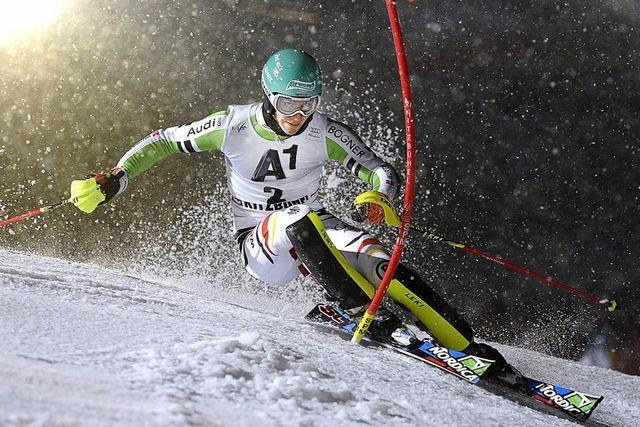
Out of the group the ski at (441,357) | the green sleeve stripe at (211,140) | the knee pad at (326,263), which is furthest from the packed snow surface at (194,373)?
the green sleeve stripe at (211,140)

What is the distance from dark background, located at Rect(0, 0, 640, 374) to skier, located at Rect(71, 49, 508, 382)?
2.43m

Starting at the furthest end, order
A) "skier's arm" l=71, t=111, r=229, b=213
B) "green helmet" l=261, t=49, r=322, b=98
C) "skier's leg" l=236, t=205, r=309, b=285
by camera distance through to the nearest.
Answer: "skier's arm" l=71, t=111, r=229, b=213 < "green helmet" l=261, t=49, r=322, b=98 < "skier's leg" l=236, t=205, r=309, b=285

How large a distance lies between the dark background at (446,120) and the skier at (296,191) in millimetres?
2427

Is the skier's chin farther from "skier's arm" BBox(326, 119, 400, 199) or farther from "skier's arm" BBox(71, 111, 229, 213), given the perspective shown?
"skier's arm" BBox(71, 111, 229, 213)

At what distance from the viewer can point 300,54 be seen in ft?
11.0

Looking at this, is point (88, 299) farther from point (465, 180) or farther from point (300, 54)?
point (465, 180)

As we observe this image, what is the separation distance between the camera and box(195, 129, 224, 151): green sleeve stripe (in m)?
3.61

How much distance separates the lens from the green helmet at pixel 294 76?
10.7ft

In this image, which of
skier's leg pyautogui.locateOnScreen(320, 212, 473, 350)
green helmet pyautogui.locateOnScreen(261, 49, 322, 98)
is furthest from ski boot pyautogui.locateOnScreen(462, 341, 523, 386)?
green helmet pyautogui.locateOnScreen(261, 49, 322, 98)

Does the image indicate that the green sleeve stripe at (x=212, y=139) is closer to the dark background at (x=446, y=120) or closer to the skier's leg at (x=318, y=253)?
the skier's leg at (x=318, y=253)

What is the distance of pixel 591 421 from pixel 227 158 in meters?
2.17

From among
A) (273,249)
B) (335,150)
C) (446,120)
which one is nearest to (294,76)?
(335,150)

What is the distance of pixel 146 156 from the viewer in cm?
365

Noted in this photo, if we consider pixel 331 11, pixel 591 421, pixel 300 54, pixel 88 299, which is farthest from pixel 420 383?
pixel 331 11
